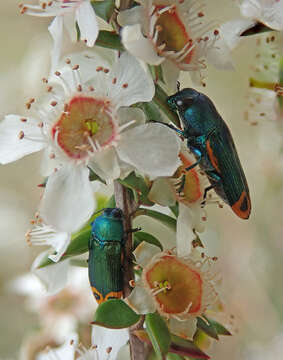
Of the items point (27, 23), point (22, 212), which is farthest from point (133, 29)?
point (27, 23)

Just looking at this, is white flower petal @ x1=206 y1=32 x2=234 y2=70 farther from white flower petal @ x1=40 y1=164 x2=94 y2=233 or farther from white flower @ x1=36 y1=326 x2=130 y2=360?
white flower @ x1=36 y1=326 x2=130 y2=360

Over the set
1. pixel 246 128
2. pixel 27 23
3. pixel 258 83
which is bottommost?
pixel 246 128

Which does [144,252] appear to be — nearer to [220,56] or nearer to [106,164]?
[106,164]

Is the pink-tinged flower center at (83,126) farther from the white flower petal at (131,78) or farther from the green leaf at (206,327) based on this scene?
the green leaf at (206,327)

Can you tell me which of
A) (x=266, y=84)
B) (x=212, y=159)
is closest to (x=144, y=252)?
(x=212, y=159)

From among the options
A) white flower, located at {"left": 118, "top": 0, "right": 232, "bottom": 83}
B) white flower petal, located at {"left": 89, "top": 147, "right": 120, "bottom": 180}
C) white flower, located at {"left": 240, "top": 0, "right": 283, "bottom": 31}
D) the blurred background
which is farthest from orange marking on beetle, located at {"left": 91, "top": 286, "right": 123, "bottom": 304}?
the blurred background

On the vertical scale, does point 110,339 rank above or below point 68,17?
below

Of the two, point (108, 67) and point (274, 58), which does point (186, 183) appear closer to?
point (108, 67)
